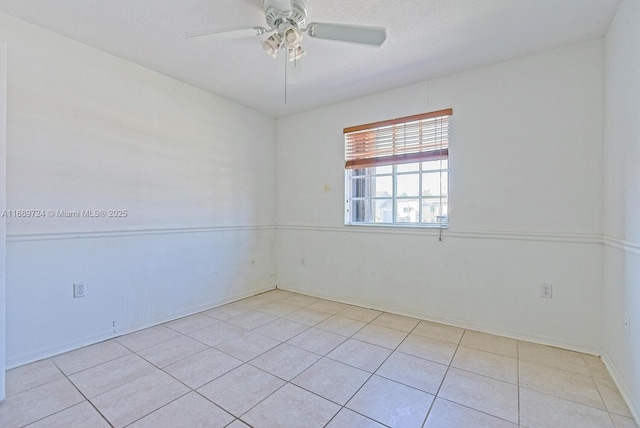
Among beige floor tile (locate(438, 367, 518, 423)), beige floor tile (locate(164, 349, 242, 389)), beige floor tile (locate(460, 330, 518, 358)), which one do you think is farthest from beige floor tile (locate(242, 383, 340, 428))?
beige floor tile (locate(460, 330, 518, 358))

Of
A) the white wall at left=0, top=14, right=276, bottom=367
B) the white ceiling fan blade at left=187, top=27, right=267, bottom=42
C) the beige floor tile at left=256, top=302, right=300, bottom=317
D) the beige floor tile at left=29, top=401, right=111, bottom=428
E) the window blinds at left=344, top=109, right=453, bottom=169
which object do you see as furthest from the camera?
the beige floor tile at left=256, top=302, right=300, bottom=317

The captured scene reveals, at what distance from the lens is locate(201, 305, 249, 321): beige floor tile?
3.03 meters

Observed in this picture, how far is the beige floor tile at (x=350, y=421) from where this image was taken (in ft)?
4.86

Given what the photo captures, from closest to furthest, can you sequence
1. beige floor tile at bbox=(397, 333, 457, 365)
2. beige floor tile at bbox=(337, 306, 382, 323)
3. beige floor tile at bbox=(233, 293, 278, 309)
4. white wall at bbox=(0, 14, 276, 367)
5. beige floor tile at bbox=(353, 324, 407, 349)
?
1. white wall at bbox=(0, 14, 276, 367)
2. beige floor tile at bbox=(397, 333, 457, 365)
3. beige floor tile at bbox=(353, 324, 407, 349)
4. beige floor tile at bbox=(337, 306, 382, 323)
5. beige floor tile at bbox=(233, 293, 278, 309)

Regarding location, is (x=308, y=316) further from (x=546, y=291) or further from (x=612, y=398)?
(x=612, y=398)

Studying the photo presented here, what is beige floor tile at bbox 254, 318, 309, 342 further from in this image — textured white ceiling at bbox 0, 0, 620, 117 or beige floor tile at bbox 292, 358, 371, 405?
textured white ceiling at bbox 0, 0, 620, 117

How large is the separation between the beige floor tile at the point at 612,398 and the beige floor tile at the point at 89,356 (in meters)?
3.14

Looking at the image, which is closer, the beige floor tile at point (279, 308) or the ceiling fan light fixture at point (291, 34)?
the ceiling fan light fixture at point (291, 34)

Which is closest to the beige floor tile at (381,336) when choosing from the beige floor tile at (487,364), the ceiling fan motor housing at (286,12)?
the beige floor tile at (487,364)

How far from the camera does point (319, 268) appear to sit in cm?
373

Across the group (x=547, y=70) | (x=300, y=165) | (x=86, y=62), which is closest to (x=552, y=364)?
(x=547, y=70)

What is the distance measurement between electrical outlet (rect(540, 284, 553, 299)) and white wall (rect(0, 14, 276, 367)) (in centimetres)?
307

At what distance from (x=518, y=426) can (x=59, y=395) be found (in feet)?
8.32

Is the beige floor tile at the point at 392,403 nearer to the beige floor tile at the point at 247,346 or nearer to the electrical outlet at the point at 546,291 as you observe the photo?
the beige floor tile at the point at 247,346
